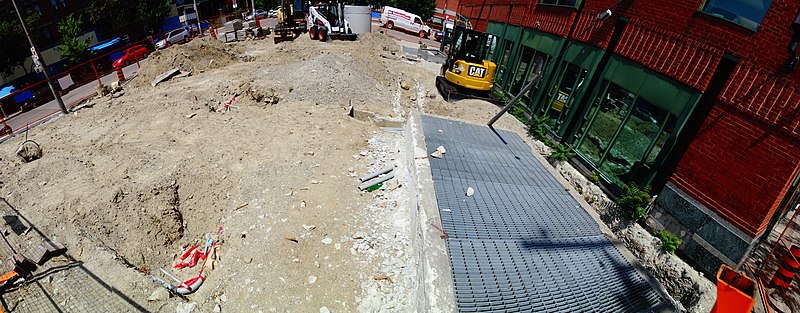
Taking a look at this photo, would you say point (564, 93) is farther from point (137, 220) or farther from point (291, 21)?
point (291, 21)

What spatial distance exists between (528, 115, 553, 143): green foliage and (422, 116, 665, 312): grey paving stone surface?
10.9ft

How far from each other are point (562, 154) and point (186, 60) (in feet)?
58.2

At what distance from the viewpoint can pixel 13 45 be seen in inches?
906

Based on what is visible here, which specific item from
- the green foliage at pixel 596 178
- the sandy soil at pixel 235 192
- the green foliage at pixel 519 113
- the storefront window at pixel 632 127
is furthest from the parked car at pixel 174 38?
the green foliage at pixel 596 178

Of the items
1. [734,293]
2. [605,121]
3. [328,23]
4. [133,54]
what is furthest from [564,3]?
[133,54]

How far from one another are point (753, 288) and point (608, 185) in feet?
19.1

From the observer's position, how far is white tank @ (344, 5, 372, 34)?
88.1 ft

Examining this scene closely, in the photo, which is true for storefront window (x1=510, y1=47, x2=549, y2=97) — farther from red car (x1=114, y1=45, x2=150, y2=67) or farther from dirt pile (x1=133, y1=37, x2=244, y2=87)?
red car (x1=114, y1=45, x2=150, y2=67)

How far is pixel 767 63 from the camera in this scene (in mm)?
5301

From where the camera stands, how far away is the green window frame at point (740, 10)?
5.51m

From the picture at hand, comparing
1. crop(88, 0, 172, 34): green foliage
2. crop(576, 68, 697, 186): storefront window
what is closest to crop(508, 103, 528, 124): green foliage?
crop(576, 68, 697, 186): storefront window

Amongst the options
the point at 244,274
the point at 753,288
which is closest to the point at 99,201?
the point at 244,274

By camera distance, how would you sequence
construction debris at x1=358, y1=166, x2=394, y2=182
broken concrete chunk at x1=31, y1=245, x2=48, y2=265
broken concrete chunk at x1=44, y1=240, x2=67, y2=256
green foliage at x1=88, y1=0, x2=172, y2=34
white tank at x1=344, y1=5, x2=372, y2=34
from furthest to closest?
1. green foliage at x1=88, y1=0, x2=172, y2=34
2. white tank at x1=344, y1=5, x2=372, y2=34
3. construction debris at x1=358, y1=166, x2=394, y2=182
4. broken concrete chunk at x1=44, y1=240, x2=67, y2=256
5. broken concrete chunk at x1=31, y1=245, x2=48, y2=265

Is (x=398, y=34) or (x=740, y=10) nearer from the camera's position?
(x=740, y=10)
